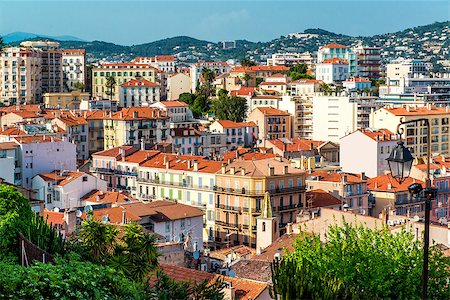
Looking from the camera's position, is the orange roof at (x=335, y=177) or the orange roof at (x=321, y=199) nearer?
the orange roof at (x=321, y=199)

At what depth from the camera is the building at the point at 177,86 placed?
9394 centimetres

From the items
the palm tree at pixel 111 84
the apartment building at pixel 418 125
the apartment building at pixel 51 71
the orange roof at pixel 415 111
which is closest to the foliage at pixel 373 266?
the apartment building at pixel 418 125

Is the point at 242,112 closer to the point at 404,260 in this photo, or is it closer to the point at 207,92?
the point at 207,92

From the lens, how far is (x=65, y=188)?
119ft

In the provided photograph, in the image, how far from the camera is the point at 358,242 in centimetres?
1465

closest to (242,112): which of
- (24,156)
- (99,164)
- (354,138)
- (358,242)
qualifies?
(354,138)

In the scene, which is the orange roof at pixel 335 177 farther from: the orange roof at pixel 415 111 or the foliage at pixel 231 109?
the foliage at pixel 231 109

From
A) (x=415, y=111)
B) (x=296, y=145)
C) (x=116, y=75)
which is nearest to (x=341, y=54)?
(x=116, y=75)

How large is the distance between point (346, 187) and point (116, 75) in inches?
2315

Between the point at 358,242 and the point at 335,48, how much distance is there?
96635mm

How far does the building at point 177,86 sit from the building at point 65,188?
5540 cm

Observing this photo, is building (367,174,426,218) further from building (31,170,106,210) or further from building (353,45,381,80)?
building (353,45,381,80)

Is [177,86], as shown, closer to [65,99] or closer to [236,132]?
[65,99]

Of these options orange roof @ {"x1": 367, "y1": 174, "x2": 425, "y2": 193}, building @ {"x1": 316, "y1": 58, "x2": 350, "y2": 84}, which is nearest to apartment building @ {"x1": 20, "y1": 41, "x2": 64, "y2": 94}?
building @ {"x1": 316, "y1": 58, "x2": 350, "y2": 84}
